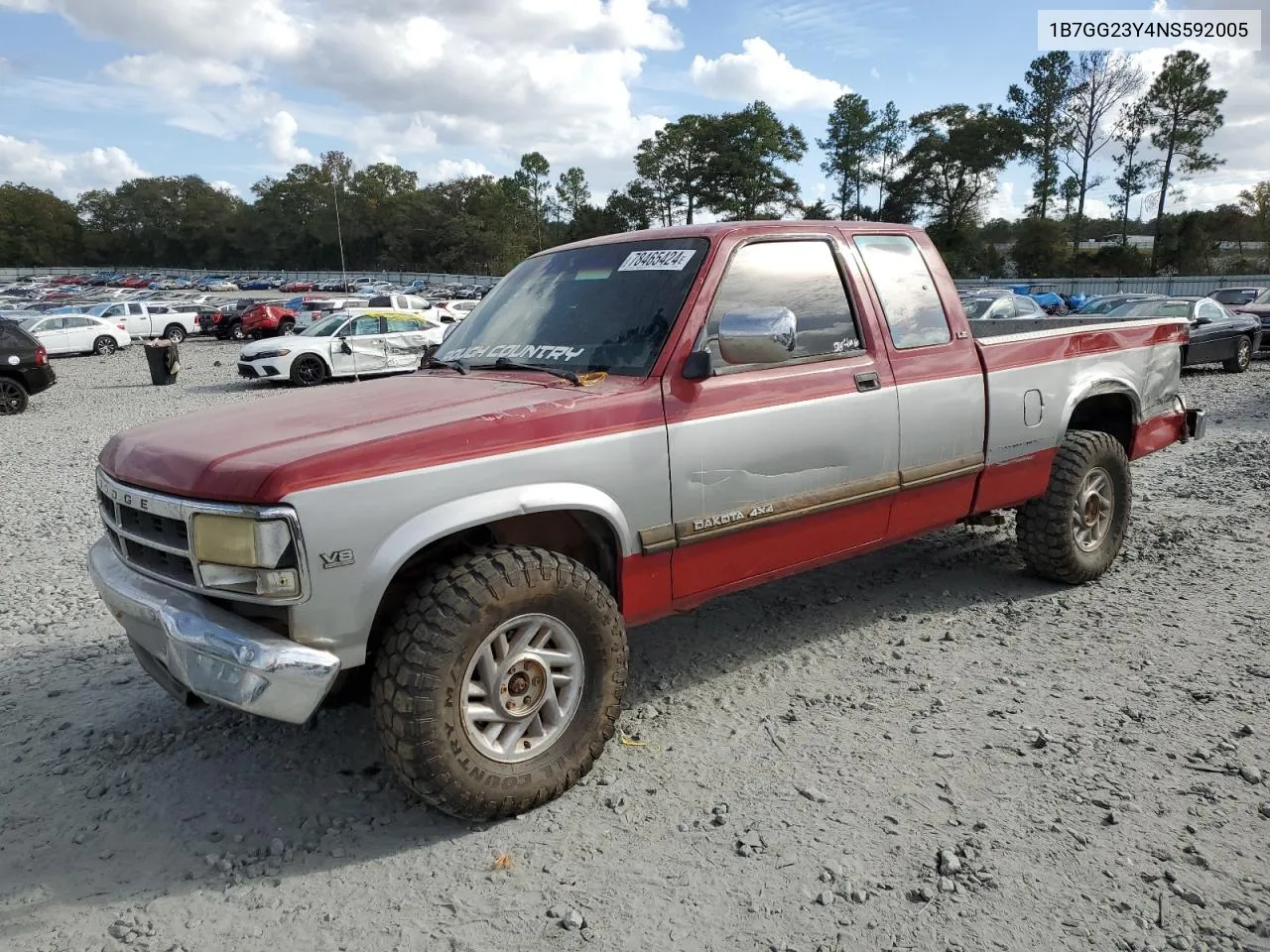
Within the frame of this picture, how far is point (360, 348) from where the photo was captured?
19516 millimetres

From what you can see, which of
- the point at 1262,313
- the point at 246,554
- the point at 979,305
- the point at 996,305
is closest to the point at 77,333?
the point at 979,305

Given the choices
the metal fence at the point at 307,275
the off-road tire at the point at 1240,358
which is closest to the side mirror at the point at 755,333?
the off-road tire at the point at 1240,358

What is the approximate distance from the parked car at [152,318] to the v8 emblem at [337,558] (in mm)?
33084

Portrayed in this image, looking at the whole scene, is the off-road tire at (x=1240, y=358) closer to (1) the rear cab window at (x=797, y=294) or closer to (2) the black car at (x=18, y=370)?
(1) the rear cab window at (x=797, y=294)

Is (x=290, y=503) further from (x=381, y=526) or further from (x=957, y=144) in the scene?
(x=957, y=144)

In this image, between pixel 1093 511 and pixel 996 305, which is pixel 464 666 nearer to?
pixel 1093 511

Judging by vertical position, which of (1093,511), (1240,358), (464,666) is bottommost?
(1240,358)

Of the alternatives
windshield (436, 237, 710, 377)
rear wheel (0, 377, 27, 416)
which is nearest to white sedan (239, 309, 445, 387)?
rear wheel (0, 377, 27, 416)

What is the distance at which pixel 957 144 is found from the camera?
6400 centimetres

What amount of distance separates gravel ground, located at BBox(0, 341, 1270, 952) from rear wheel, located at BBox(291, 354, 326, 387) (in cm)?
1445

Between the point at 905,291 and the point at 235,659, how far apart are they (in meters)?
3.34

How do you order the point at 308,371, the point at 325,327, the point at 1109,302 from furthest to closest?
the point at 1109,302
the point at 325,327
the point at 308,371

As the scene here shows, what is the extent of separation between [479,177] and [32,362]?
95551 millimetres

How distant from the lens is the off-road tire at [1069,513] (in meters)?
4.92
